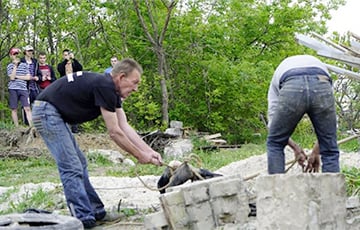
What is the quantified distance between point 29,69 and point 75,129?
238cm

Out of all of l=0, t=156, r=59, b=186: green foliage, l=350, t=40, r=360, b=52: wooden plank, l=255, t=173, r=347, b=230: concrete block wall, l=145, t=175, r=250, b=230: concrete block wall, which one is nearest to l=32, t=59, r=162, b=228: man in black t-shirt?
l=145, t=175, r=250, b=230: concrete block wall

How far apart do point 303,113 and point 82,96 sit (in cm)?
184

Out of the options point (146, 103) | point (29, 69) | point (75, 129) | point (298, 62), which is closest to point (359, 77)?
point (298, 62)

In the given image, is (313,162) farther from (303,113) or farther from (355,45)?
(355,45)

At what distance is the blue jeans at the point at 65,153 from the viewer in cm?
610

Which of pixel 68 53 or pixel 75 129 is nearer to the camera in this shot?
pixel 68 53

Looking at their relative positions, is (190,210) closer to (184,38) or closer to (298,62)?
(298,62)

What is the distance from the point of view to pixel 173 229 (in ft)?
18.0

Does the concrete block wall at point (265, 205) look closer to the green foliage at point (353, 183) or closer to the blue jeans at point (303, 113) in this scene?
the blue jeans at point (303, 113)

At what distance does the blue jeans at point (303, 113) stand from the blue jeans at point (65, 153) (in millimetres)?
1666

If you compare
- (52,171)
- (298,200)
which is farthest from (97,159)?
(298,200)

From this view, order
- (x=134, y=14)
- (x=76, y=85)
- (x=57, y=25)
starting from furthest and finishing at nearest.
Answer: (x=57, y=25), (x=134, y=14), (x=76, y=85)

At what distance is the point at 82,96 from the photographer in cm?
600

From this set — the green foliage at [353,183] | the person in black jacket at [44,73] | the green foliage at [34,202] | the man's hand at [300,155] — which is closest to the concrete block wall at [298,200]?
the man's hand at [300,155]
